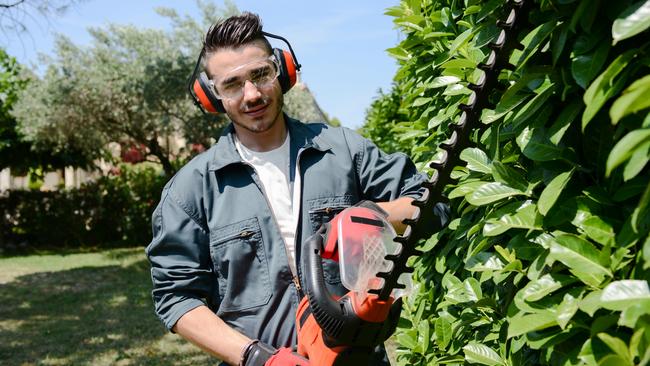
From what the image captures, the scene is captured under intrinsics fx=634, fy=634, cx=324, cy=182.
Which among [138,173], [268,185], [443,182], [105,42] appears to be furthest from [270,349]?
[138,173]

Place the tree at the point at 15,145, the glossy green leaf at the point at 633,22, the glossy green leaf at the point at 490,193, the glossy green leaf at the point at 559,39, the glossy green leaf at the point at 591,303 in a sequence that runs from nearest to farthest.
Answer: the glossy green leaf at the point at 633,22 < the glossy green leaf at the point at 591,303 < the glossy green leaf at the point at 559,39 < the glossy green leaf at the point at 490,193 < the tree at the point at 15,145

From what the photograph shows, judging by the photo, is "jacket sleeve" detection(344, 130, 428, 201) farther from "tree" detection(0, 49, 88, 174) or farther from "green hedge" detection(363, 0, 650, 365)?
"tree" detection(0, 49, 88, 174)

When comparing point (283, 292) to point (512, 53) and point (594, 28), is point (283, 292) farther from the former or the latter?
point (594, 28)

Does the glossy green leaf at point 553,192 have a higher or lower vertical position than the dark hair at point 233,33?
lower

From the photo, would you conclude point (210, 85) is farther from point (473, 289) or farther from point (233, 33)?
point (473, 289)

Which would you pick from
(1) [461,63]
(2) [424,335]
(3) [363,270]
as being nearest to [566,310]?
(3) [363,270]

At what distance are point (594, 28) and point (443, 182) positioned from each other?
1.64 ft

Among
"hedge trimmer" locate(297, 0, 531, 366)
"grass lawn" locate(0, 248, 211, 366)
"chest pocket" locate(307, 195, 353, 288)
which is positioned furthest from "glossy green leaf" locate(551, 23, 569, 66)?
"grass lawn" locate(0, 248, 211, 366)

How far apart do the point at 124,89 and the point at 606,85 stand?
14755 mm

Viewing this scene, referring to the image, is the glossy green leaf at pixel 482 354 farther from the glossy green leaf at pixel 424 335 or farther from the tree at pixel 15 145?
the tree at pixel 15 145

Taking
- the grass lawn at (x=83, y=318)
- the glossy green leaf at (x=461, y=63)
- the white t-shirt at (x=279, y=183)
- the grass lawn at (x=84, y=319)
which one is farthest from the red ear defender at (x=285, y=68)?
the grass lawn at (x=83, y=318)

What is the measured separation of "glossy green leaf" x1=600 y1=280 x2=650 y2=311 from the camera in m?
0.94

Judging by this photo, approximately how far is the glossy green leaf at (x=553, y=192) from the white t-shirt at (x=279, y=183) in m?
1.16

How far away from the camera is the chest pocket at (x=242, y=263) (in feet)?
7.20
